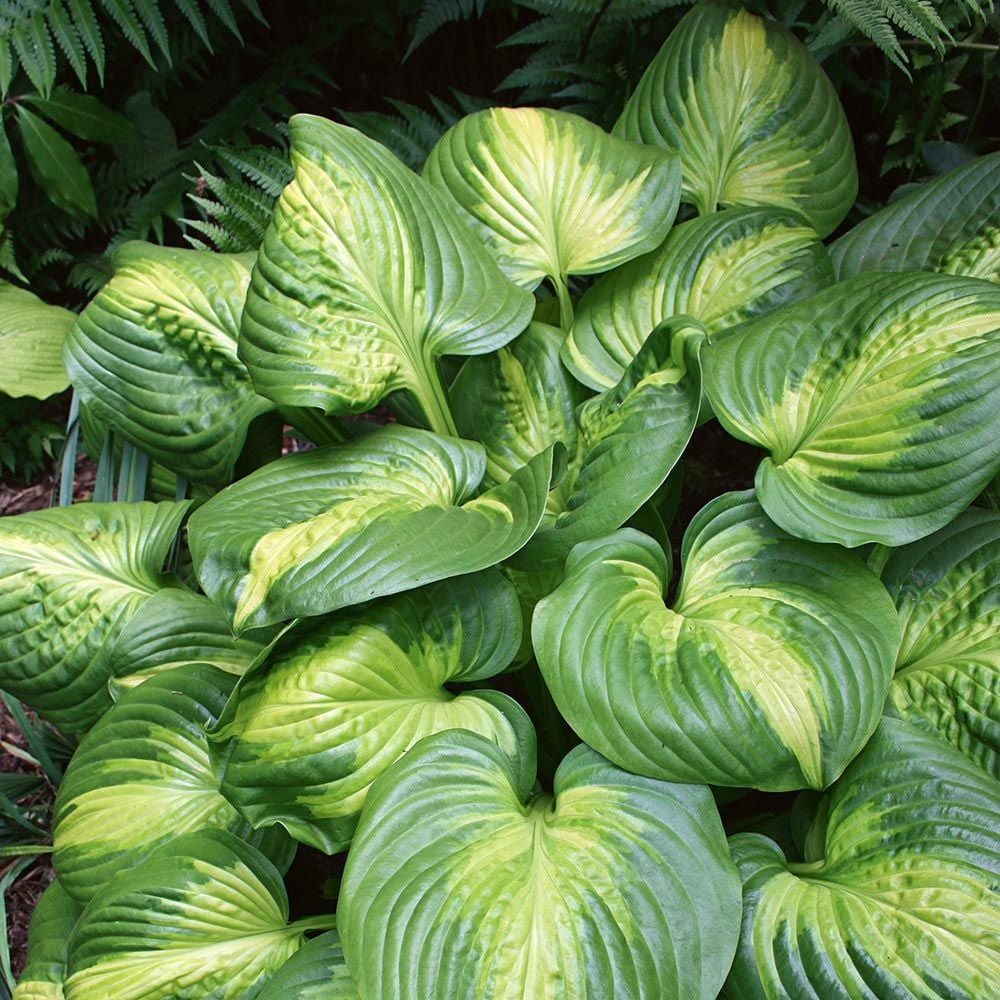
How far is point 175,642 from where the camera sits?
4.22 ft

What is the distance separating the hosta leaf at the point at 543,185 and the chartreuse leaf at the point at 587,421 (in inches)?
4.8

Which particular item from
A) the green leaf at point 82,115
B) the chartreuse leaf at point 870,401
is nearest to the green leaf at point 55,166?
the green leaf at point 82,115

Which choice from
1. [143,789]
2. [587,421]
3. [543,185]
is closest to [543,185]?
[543,185]

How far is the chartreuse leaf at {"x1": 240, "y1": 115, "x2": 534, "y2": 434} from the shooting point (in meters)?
1.18

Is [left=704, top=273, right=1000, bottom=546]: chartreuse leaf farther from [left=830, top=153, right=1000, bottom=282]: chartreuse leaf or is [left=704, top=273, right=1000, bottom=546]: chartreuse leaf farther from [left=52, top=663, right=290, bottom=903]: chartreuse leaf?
[left=52, top=663, right=290, bottom=903]: chartreuse leaf

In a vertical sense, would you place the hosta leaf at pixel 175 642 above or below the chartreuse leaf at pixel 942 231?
below

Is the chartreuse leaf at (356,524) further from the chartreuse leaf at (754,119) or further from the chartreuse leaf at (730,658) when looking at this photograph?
the chartreuse leaf at (754,119)

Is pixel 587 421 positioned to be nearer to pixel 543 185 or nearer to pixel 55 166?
pixel 543 185

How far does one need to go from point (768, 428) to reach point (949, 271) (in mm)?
420

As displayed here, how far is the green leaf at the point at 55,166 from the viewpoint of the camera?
1.83 m

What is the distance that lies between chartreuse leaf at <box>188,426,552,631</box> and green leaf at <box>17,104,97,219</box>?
1.03 metres

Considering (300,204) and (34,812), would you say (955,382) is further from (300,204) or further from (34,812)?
(34,812)

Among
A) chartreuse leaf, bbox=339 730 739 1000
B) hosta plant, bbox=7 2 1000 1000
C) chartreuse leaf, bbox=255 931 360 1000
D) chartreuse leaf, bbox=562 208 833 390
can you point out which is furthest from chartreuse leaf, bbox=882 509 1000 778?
chartreuse leaf, bbox=255 931 360 1000

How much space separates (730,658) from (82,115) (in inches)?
66.6
